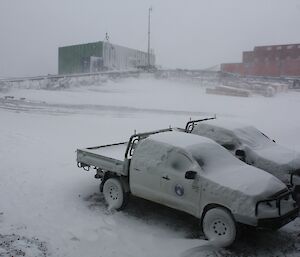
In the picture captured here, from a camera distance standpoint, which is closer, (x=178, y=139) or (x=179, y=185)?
(x=179, y=185)

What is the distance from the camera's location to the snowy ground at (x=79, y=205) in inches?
254

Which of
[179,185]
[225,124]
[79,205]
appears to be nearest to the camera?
[179,185]

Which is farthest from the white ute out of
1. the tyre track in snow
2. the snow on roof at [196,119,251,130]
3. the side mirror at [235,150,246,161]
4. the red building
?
the red building

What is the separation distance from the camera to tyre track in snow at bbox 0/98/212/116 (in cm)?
2280

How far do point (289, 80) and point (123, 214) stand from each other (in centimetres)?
3599

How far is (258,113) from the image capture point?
23.9 metres

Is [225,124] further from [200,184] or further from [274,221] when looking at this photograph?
[274,221]

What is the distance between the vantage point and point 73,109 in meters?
24.1

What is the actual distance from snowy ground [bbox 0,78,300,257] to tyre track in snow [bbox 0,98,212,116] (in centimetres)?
49

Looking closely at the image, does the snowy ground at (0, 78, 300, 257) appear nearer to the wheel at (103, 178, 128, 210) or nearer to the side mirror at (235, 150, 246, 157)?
the wheel at (103, 178, 128, 210)

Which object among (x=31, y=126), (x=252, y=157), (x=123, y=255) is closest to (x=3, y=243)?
(x=123, y=255)

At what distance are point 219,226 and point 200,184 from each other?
80 cm

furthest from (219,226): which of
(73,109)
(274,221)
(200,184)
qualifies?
(73,109)

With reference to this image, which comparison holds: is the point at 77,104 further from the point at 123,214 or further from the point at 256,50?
the point at 256,50
